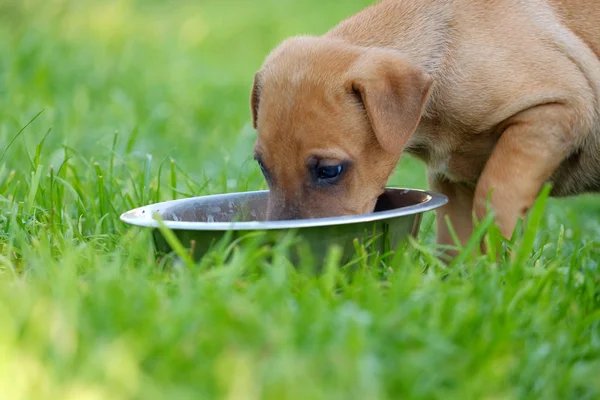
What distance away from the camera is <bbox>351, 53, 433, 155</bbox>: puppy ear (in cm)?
355

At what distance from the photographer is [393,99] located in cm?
358

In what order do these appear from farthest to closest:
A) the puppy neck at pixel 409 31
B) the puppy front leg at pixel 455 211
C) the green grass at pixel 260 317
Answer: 1. the puppy front leg at pixel 455 211
2. the puppy neck at pixel 409 31
3. the green grass at pixel 260 317

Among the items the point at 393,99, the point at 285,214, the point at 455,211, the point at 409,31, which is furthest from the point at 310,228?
the point at 455,211

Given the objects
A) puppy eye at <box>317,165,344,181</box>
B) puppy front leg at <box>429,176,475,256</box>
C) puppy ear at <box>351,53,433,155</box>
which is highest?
puppy ear at <box>351,53,433,155</box>

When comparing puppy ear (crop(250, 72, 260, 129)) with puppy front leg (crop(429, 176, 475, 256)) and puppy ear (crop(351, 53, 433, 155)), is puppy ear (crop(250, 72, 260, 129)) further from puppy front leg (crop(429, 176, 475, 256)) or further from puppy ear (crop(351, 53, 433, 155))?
puppy front leg (crop(429, 176, 475, 256))

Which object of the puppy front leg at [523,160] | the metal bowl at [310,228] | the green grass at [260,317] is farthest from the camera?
the puppy front leg at [523,160]

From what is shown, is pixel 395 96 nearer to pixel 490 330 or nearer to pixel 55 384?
pixel 490 330

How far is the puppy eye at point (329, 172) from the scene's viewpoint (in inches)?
141

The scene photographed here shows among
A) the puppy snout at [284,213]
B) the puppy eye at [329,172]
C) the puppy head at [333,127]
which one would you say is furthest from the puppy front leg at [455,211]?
the puppy snout at [284,213]

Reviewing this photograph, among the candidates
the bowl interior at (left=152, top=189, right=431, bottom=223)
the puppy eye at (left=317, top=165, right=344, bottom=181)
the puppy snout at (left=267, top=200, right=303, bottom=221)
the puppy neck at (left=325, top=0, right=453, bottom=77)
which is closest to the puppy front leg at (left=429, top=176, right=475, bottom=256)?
the bowl interior at (left=152, top=189, right=431, bottom=223)

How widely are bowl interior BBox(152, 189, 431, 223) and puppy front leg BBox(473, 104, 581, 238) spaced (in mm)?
315

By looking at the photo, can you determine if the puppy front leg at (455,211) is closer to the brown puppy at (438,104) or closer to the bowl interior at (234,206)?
the brown puppy at (438,104)

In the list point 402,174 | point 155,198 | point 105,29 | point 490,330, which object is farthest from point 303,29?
point 490,330

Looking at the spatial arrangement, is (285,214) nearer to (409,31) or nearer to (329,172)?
(329,172)
